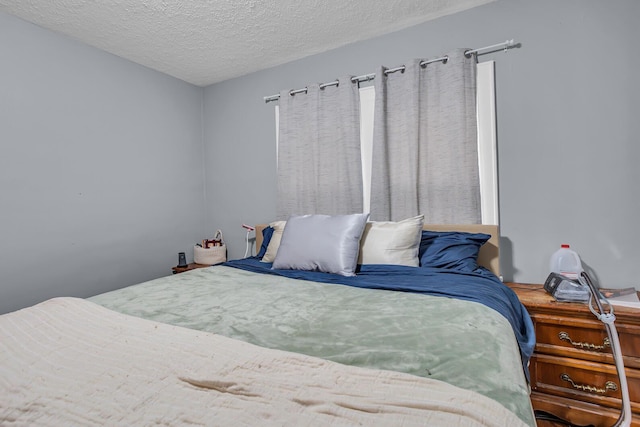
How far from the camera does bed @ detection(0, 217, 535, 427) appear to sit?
63 cm

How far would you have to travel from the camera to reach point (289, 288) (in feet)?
5.37

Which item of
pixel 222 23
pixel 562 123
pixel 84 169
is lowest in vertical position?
pixel 84 169

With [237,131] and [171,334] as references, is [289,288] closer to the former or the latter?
[171,334]

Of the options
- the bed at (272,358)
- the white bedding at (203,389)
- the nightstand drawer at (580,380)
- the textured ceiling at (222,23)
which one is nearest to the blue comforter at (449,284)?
the bed at (272,358)

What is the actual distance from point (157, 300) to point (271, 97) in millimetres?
2166

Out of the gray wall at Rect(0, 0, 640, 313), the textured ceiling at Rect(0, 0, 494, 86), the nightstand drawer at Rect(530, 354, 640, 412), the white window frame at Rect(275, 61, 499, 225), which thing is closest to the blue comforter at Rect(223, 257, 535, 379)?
the nightstand drawer at Rect(530, 354, 640, 412)

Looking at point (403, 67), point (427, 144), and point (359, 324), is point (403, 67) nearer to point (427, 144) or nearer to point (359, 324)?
point (427, 144)

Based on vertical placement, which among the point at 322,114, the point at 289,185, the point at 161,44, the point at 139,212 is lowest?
the point at 139,212

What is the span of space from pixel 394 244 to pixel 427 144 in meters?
0.82

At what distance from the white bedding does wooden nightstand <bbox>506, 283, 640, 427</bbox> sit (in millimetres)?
1334

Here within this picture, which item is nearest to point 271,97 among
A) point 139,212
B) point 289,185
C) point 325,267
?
point 289,185

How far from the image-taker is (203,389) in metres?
0.72

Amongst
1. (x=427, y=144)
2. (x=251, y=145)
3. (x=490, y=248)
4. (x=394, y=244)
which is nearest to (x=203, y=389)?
(x=394, y=244)

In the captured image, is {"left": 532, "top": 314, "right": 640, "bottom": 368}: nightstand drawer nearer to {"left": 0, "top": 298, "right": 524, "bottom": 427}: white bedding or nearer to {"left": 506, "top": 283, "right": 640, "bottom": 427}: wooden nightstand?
{"left": 506, "top": 283, "right": 640, "bottom": 427}: wooden nightstand
